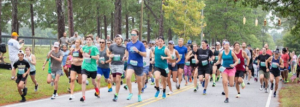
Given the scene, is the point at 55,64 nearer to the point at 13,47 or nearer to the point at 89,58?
the point at 89,58

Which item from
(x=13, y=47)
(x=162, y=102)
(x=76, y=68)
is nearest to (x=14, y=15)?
(x=13, y=47)

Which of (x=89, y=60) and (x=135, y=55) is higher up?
(x=135, y=55)

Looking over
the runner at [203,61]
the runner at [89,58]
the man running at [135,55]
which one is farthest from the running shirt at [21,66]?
the runner at [203,61]

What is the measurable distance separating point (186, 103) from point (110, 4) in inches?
1100

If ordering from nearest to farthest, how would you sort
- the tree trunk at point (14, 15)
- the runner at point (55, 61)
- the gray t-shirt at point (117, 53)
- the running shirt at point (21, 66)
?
the running shirt at point (21, 66)
the gray t-shirt at point (117, 53)
the runner at point (55, 61)
the tree trunk at point (14, 15)

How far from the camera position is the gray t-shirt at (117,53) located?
12312mm

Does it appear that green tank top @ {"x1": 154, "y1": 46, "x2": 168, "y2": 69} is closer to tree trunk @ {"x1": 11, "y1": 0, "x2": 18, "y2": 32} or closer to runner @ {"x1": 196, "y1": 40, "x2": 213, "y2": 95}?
runner @ {"x1": 196, "y1": 40, "x2": 213, "y2": 95}

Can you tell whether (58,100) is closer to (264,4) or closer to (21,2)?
(264,4)

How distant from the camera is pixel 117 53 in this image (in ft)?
40.5

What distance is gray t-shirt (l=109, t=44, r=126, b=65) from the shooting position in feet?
40.4

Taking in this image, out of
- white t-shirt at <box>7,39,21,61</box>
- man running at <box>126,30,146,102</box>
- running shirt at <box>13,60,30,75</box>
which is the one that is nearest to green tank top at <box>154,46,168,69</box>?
man running at <box>126,30,146,102</box>

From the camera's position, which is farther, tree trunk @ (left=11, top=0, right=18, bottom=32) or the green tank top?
tree trunk @ (left=11, top=0, right=18, bottom=32)

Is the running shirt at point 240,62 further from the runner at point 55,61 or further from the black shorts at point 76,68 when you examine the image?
the runner at point 55,61

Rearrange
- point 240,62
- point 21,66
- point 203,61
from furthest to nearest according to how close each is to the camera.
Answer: point 203,61 → point 240,62 → point 21,66
